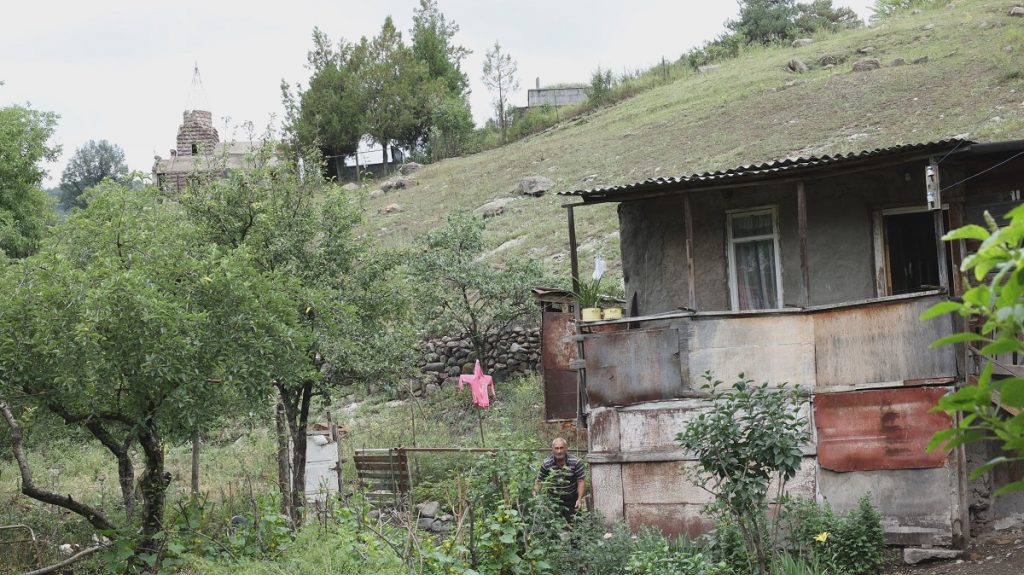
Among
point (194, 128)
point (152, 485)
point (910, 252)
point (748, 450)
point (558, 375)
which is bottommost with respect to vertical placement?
point (152, 485)

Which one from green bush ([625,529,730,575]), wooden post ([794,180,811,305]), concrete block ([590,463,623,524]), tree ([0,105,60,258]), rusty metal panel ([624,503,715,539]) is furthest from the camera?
tree ([0,105,60,258])

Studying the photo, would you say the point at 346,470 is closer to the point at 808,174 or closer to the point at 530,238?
the point at 808,174

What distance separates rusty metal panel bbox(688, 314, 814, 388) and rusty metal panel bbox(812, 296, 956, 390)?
0.60ft

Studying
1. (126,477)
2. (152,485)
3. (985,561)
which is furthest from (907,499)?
(126,477)

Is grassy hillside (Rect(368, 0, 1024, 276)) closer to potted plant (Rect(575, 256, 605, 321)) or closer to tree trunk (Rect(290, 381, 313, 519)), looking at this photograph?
tree trunk (Rect(290, 381, 313, 519))

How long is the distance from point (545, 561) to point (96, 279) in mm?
5475

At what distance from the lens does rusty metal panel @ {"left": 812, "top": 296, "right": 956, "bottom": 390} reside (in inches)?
444

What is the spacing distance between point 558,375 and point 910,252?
7076 mm

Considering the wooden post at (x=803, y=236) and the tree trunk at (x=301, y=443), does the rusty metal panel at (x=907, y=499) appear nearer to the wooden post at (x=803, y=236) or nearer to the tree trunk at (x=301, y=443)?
the wooden post at (x=803, y=236)

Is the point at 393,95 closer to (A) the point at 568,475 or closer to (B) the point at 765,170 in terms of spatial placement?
(B) the point at 765,170

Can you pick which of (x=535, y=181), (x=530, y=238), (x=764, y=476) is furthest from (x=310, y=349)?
(x=535, y=181)

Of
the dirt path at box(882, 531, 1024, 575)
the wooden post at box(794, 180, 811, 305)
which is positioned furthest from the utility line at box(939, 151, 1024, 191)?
the dirt path at box(882, 531, 1024, 575)

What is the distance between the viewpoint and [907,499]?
1139 cm

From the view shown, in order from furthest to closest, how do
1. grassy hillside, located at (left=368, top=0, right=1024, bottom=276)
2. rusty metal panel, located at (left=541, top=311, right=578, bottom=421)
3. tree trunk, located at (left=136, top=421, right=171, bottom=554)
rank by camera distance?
grassy hillside, located at (left=368, top=0, right=1024, bottom=276), rusty metal panel, located at (left=541, top=311, right=578, bottom=421), tree trunk, located at (left=136, top=421, right=171, bottom=554)
